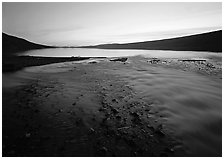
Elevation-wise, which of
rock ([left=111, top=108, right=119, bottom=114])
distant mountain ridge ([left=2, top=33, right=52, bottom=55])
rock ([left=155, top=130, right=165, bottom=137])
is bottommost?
rock ([left=155, top=130, right=165, bottom=137])

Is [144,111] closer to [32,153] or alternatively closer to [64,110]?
[64,110]

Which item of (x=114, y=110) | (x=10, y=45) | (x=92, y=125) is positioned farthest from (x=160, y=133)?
(x=10, y=45)

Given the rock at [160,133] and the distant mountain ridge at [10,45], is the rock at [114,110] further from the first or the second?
the distant mountain ridge at [10,45]

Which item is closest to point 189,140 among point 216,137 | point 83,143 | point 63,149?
point 216,137

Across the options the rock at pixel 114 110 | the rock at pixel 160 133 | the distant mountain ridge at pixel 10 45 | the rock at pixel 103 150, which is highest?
the distant mountain ridge at pixel 10 45

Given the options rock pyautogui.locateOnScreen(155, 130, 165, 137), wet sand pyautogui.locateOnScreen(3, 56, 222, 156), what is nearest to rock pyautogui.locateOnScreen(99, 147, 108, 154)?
wet sand pyautogui.locateOnScreen(3, 56, 222, 156)

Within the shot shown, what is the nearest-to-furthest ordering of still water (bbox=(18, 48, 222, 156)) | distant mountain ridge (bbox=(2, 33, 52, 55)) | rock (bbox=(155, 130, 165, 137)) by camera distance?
still water (bbox=(18, 48, 222, 156)) < rock (bbox=(155, 130, 165, 137)) < distant mountain ridge (bbox=(2, 33, 52, 55))

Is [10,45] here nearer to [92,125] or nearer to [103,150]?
[92,125]

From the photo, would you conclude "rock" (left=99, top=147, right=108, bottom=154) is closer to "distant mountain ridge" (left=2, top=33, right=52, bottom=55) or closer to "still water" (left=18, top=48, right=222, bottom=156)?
"still water" (left=18, top=48, right=222, bottom=156)

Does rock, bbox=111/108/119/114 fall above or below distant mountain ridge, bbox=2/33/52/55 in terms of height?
below

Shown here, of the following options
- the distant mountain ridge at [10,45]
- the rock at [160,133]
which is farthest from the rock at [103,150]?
the distant mountain ridge at [10,45]

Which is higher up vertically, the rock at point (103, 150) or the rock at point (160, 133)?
the rock at point (160, 133)

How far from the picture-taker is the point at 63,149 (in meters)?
4.30

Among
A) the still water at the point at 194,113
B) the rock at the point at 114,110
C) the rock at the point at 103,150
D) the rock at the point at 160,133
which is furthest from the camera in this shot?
the rock at the point at 114,110
